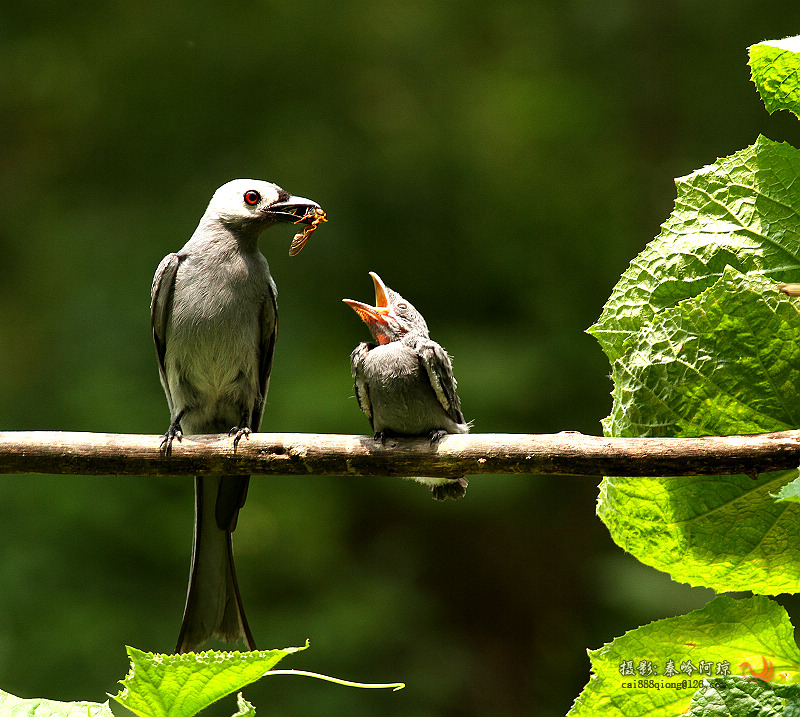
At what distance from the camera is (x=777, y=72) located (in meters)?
1.11

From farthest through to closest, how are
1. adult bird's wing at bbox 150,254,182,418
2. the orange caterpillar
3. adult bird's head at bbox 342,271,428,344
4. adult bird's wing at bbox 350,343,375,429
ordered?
1. adult bird's wing at bbox 150,254,182,418
2. the orange caterpillar
3. adult bird's head at bbox 342,271,428,344
4. adult bird's wing at bbox 350,343,375,429

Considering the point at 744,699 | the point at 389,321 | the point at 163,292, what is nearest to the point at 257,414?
the point at 163,292

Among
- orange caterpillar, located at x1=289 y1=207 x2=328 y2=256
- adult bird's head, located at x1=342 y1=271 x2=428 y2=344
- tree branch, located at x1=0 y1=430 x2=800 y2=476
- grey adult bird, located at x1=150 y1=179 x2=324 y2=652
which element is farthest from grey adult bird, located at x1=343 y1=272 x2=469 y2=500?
grey adult bird, located at x1=150 y1=179 x2=324 y2=652

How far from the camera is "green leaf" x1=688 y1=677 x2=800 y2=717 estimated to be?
0.87 m

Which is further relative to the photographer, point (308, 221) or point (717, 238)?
point (308, 221)

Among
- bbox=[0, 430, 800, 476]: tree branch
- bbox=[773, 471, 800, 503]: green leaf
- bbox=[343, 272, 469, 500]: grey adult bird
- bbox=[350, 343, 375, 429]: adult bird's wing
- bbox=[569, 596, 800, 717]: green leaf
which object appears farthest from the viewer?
bbox=[350, 343, 375, 429]: adult bird's wing

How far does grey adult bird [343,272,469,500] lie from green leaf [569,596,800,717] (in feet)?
3.30

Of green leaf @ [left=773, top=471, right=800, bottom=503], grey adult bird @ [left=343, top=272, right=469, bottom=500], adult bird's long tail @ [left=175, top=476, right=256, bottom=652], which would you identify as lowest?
adult bird's long tail @ [left=175, top=476, right=256, bottom=652]

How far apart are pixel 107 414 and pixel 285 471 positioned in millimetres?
3096

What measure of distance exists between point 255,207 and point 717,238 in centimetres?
224

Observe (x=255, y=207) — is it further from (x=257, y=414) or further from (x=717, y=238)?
(x=717, y=238)

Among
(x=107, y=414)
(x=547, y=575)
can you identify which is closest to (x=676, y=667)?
(x=107, y=414)

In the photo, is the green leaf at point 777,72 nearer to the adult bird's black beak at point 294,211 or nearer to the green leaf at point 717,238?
the green leaf at point 717,238

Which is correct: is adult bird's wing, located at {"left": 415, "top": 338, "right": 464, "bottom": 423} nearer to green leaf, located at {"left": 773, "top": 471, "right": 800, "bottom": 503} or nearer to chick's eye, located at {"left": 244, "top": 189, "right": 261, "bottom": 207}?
chick's eye, located at {"left": 244, "top": 189, "right": 261, "bottom": 207}
